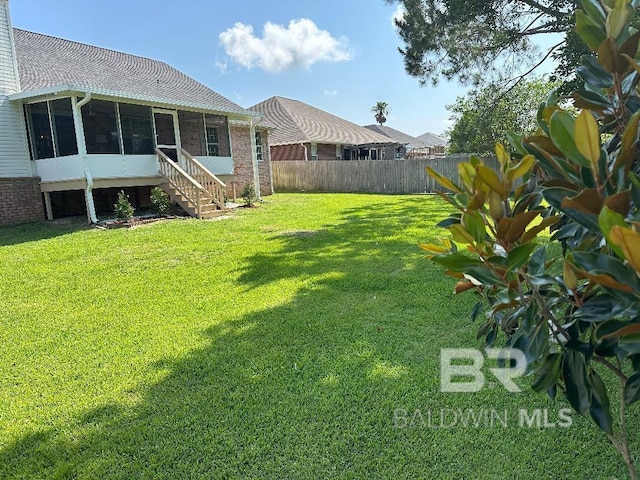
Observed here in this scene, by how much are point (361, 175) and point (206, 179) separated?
411 inches

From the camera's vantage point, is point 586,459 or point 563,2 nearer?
point 586,459

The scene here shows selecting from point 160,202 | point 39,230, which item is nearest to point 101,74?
point 160,202

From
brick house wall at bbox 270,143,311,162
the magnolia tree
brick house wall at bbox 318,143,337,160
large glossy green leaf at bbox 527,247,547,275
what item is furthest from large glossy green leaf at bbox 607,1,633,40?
brick house wall at bbox 318,143,337,160

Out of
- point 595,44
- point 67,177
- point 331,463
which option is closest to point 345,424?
point 331,463

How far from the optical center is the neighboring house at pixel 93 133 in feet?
36.3

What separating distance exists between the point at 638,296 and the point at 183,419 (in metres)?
2.64

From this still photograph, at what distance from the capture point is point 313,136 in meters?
25.8

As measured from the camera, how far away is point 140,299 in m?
5.23

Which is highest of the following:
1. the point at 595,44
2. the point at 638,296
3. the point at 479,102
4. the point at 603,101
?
the point at 479,102

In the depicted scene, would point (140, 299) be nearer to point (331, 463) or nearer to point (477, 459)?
point (331, 463)

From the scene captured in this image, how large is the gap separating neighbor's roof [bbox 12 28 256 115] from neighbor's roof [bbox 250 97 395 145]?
8.45 m

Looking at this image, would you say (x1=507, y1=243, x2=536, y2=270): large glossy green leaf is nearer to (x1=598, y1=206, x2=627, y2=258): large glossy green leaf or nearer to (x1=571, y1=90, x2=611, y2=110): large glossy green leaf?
(x1=598, y1=206, x2=627, y2=258): large glossy green leaf

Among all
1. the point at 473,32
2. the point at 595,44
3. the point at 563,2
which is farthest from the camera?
the point at 473,32

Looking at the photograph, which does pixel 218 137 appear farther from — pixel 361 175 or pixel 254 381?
pixel 254 381
